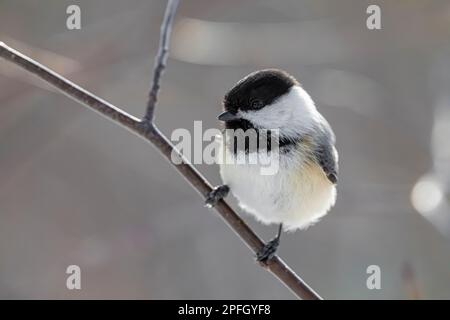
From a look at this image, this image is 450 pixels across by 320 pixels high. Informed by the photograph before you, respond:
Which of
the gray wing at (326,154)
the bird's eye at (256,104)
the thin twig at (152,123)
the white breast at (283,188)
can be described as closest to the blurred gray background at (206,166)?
the gray wing at (326,154)

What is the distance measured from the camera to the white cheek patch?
6.25ft

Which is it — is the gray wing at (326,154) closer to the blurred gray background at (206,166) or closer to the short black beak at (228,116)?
the short black beak at (228,116)

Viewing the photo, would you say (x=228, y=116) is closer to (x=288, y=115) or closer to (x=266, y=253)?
(x=288, y=115)

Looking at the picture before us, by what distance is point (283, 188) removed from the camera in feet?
6.36

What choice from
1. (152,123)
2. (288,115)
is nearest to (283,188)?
(288,115)

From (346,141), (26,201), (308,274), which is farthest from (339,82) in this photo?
(26,201)

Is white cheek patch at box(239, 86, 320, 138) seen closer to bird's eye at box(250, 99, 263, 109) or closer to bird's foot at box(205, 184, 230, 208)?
bird's eye at box(250, 99, 263, 109)

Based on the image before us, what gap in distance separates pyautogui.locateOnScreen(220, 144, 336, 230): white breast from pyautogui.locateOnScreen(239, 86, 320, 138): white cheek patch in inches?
3.4

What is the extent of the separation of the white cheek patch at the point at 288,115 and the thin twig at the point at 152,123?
28 cm

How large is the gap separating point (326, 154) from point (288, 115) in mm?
208

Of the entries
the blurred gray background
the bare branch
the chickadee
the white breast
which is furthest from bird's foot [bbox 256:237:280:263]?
the blurred gray background

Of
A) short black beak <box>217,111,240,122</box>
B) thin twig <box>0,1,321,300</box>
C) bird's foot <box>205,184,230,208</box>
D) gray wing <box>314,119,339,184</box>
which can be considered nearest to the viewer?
thin twig <box>0,1,321,300</box>

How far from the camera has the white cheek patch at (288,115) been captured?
6.25 feet
